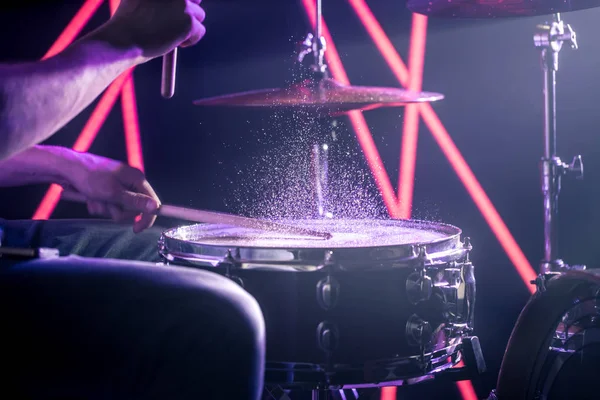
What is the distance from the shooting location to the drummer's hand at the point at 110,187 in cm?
155

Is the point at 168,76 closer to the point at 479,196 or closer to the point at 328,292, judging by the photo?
the point at 328,292

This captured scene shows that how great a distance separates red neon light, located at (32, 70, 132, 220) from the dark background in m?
0.03

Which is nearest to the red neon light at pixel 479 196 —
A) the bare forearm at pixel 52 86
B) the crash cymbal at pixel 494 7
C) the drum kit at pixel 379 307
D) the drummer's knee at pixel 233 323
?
the crash cymbal at pixel 494 7

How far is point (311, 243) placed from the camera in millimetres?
1580

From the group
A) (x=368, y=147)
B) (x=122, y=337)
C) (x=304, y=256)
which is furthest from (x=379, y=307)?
(x=368, y=147)

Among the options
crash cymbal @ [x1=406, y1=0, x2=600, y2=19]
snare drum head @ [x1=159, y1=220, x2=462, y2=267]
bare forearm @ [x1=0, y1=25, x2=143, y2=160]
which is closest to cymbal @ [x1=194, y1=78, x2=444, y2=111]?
crash cymbal @ [x1=406, y1=0, x2=600, y2=19]

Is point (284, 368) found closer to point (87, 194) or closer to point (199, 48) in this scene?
point (87, 194)

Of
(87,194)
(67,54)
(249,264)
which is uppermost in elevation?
(67,54)

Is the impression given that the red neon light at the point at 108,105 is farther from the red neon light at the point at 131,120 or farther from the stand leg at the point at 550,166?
the stand leg at the point at 550,166

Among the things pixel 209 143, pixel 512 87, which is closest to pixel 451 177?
pixel 512 87

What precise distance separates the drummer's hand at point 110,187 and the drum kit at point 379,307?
0.36 ft

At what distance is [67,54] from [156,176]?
1903mm

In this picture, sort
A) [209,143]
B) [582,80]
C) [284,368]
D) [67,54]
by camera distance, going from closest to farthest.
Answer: [67,54]
[284,368]
[582,80]
[209,143]

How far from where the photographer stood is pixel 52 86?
2.48 feet
